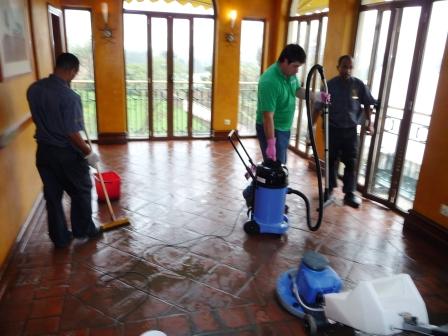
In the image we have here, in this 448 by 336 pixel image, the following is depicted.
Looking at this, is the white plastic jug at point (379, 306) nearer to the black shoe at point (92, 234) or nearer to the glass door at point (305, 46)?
the black shoe at point (92, 234)

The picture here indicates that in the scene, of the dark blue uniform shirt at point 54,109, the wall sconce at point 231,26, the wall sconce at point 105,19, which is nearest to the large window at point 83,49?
the wall sconce at point 105,19

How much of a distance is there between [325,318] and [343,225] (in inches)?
63.8

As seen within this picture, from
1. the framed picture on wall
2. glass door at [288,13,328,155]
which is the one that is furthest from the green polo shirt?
glass door at [288,13,328,155]

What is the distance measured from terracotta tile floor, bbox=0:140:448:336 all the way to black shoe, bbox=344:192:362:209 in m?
0.10

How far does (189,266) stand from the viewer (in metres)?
2.70

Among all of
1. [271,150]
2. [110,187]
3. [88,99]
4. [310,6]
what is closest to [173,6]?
[88,99]

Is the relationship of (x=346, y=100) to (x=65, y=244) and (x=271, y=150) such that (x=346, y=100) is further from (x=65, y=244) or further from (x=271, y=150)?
(x=65, y=244)

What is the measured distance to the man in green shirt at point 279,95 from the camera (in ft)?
9.55

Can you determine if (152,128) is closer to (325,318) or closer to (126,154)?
(126,154)

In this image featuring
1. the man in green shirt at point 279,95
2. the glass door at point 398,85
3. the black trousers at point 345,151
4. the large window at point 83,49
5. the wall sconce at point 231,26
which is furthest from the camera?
the wall sconce at point 231,26

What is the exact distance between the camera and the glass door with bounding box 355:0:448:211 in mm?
3438

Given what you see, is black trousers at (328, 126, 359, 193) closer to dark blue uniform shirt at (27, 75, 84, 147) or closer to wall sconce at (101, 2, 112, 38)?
dark blue uniform shirt at (27, 75, 84, 147)

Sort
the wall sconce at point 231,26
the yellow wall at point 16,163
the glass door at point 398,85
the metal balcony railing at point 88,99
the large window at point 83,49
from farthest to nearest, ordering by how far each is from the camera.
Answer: the wall sconce at point 231,26
the metal balcony railing at point 88,99
the large window at point 83,49
the glass door at point 398,85
the yellow wall at point 16,163

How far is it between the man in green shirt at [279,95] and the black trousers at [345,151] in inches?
33.7
